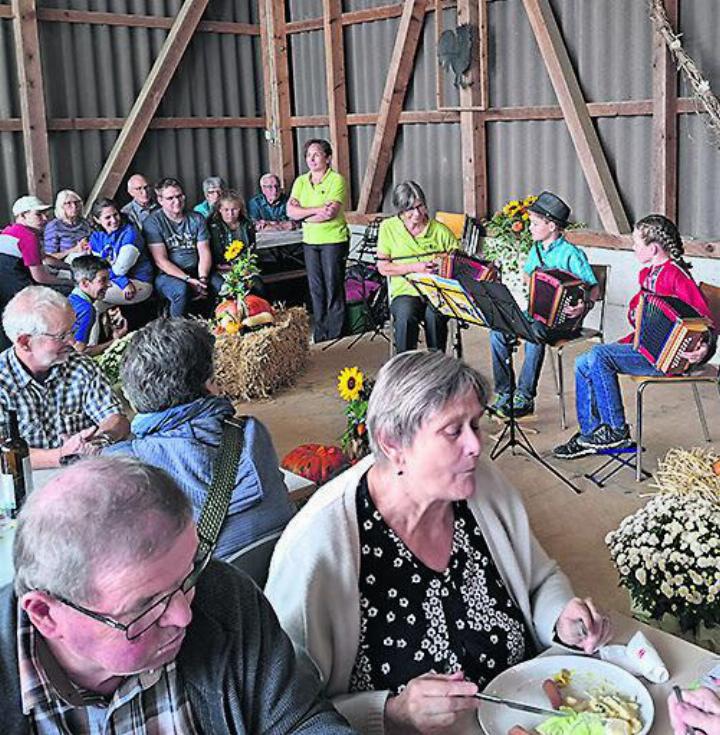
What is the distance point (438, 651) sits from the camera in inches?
81.0

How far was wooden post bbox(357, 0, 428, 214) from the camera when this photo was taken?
890 cm

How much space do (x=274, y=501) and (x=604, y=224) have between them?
5726mm

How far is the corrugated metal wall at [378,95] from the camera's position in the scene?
7.30 m

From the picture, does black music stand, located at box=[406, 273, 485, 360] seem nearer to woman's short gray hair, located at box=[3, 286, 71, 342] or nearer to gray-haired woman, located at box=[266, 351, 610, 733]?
woman's short gray hair, located at box=[3, 286, 71, 342]

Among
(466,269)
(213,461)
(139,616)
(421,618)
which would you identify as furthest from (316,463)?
(139,616)

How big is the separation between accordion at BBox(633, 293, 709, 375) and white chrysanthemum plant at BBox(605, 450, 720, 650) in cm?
202

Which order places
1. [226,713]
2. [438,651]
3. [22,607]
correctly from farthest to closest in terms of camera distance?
[438,651], [226,713], [22,607]

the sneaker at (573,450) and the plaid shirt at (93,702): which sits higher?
the plaid shirt at (93,702)

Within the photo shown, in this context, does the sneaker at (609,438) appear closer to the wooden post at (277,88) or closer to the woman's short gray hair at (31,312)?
the woman's short gray hair at (31,312)

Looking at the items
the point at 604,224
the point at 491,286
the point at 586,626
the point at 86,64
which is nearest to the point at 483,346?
the point at 604,224

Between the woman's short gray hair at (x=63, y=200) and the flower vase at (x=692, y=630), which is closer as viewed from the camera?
the flower vase at (x=692, y=630)

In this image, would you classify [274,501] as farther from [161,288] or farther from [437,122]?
[437,122]

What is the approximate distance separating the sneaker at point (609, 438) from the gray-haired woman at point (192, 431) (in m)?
2.88

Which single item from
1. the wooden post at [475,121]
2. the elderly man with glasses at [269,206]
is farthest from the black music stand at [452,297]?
the elderly man with glasses at [269,206]
